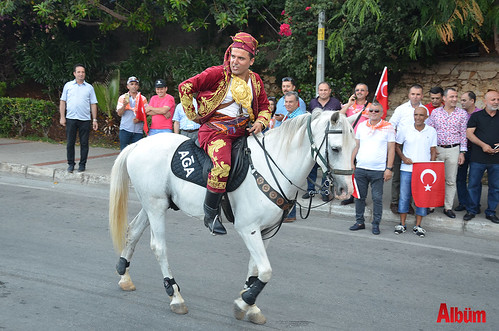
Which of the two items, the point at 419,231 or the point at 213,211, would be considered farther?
the point at 419,231

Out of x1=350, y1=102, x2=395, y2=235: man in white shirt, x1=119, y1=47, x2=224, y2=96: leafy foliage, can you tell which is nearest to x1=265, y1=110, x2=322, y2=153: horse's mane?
x1=350, y1=102, x2=395, y2=235: man in white shirt

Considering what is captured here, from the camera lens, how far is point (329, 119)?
427cm

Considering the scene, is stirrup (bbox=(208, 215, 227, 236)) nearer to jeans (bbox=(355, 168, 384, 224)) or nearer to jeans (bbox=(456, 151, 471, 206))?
jeans (bbox=(355, 168, 384, 224))

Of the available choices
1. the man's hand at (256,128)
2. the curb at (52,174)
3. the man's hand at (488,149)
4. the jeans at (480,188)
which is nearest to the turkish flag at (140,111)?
the curb at (52,174)

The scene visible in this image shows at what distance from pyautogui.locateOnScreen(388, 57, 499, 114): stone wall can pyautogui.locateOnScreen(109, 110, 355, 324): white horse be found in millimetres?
8893

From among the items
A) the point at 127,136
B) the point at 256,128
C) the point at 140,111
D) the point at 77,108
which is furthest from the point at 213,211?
the point at 77,108

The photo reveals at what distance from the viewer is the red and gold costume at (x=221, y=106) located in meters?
4.60

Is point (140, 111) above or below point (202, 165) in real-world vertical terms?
above

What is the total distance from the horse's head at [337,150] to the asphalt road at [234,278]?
1326 mm

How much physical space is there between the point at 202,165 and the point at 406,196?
429 cm

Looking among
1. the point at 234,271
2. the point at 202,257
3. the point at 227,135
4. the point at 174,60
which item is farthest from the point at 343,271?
the point at 174,60

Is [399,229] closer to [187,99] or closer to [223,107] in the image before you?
[223,107]

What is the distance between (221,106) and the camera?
479 centimetres

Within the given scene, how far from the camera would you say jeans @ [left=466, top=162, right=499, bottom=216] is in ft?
26.9
